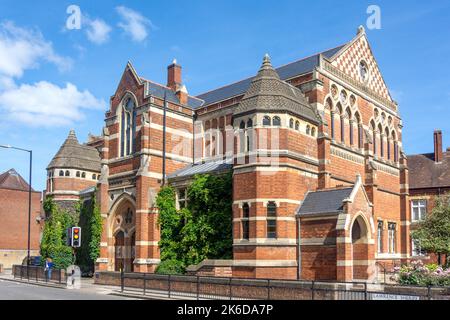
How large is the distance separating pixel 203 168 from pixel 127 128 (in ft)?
24.7

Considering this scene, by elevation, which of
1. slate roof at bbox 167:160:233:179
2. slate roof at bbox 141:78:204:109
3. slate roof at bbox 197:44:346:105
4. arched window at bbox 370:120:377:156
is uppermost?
slate roof at bbox 197:44:346:105

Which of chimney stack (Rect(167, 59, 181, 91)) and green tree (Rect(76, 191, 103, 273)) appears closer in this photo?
green tree (Rect(76, 191, 103, 273))

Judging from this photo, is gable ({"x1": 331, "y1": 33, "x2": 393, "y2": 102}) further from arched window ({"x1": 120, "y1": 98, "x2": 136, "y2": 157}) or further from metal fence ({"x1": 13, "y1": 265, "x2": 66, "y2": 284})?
metal fence ({"x1": 13, "y1": 265, "x2": 66, "y2": 284})

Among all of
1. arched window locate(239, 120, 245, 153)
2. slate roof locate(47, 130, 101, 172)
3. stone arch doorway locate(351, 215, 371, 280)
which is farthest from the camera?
slate roof locate(47, 130, 101, 172)

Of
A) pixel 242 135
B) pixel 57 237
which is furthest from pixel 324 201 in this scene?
pixel 57 237

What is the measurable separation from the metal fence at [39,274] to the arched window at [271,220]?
577 inches

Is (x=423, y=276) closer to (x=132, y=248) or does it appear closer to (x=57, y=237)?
(x=132, y=248)

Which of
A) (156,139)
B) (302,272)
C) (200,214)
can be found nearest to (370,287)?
(302,272)

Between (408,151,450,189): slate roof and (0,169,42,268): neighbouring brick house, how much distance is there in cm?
4168

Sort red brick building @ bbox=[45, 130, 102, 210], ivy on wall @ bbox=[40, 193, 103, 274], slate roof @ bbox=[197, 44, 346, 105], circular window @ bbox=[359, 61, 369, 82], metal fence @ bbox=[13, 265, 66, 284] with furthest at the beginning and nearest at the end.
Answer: red brick building @ bbox=[45, 130, 102, 210] < circular window @ bbox=[359, 61, 369, 82] < ivy on wall @ bbox=[40, 193, 103, 274] < slate roof @ bbox=[197, 44, 346, 105] < metal fence @ bbox=[13, 265, 66, 284]

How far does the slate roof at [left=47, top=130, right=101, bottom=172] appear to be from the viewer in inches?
1757

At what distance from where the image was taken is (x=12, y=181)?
6800cm

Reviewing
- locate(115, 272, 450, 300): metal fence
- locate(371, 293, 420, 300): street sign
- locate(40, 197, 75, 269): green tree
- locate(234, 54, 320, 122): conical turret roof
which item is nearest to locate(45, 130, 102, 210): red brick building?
locate(40, 197, 75, 269): green tree

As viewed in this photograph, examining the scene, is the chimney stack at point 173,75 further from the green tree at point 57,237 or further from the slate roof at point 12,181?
the slate roof at point 12,181
